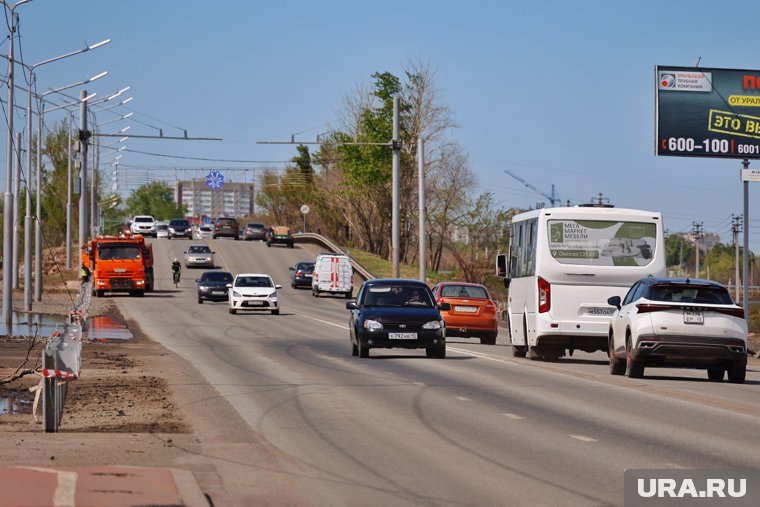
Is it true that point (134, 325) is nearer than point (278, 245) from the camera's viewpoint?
Yes

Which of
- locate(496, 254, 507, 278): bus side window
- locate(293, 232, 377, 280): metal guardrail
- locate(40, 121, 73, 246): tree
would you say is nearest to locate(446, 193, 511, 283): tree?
locate(293, 232, 377, 280): metal guardrail

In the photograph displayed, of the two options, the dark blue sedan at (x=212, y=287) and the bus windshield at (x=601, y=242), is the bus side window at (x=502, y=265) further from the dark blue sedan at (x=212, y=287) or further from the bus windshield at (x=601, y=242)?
the dark blue sedan at (x=212, y=287)

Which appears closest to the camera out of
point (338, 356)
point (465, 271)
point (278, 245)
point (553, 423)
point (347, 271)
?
point (553, 423)

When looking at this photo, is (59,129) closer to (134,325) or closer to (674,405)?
(134,325)

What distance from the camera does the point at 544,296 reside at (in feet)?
91.2

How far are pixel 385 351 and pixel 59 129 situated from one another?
91.1 meters

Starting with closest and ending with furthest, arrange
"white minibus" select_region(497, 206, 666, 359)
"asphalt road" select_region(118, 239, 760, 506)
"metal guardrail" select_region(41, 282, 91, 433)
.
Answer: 1. "asphalt road" select_region(118, 239, 760, 506)
2. "metal guardrail" select_region(41, 282, 91, 433)
3. "white minibus" select_region(497, 206, 666, 359)

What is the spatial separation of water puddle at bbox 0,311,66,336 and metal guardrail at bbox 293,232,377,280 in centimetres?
3213

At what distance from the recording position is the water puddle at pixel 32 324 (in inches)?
1528

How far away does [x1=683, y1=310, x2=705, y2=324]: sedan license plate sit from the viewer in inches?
886

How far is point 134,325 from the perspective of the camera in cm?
4553

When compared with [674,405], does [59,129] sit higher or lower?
higher

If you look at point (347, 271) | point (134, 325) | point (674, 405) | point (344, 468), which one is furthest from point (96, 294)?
point (344, 468)
